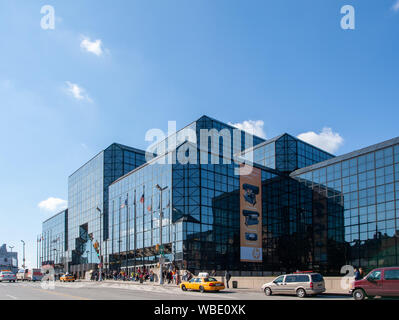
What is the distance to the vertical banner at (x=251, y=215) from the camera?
65250mm

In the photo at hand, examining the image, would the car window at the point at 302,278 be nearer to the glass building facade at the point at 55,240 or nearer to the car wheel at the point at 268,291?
the car wheel at the point at 268,291

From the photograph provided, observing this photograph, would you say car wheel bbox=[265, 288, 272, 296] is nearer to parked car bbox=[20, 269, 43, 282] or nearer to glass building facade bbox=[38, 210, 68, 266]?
parked car bbox=[20, 269, 43, 282]

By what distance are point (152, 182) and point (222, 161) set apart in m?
11.4

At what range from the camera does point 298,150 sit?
80.1 metres

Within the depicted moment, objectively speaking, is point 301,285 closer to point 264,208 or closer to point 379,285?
point 379,285

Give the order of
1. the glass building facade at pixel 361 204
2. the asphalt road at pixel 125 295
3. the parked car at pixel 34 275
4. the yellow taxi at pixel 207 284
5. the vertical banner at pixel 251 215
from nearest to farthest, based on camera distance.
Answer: the asphalt road at pixel 125 295, the yellow taxi at pixel 207 284, the glass building facade at pixel 361 204, the vertical banner at pixel 251 215, the parked car at pixel 34 275

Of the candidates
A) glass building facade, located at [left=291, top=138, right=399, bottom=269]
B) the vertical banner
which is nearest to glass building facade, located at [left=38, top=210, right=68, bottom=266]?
the vertical banner

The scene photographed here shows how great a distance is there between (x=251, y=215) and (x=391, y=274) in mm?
45341

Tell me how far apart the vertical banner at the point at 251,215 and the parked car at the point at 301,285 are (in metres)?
35.3

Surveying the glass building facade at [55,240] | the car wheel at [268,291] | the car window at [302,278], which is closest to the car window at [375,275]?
the car window at [302,278]

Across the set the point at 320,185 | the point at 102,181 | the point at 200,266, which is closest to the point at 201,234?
the point at 200,266

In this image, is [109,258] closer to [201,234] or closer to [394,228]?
[201,234]

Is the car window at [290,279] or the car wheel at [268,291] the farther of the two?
the car wheel at [268,291]

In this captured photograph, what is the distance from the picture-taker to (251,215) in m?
67.4
